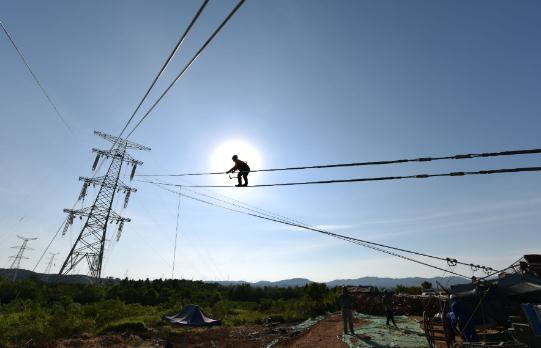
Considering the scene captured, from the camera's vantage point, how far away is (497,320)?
1009 centimetres

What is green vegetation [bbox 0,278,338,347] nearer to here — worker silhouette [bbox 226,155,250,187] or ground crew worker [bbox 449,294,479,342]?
worker silhouette [bbox 226,155,250,187]

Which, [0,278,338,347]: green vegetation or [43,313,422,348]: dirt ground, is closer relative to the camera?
[43,313,422,348]: dirt ground

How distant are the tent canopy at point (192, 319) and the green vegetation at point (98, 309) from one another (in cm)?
1140

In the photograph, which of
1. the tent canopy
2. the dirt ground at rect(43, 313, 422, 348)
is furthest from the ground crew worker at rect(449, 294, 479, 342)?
the tent canopy

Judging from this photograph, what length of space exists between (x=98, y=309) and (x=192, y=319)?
20.1 meters

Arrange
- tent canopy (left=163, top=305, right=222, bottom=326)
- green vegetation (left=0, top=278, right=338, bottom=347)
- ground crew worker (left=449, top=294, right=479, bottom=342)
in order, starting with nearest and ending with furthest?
ground crew worker (left=449, top=294, right=479, bottom=342) < tent canopy (left=163, top=305, right=222, bottom=326) < green vegetation (left=0, top=278, right=338, bottom=347)

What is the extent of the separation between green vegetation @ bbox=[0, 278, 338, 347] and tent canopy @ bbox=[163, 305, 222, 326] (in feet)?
37.4

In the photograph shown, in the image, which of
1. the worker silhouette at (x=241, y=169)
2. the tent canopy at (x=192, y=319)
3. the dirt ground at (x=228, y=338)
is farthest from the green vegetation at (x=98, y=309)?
the worker silhouette at (x=241, y=169)

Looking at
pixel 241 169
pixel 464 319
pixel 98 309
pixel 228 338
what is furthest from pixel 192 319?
pixel 98 309

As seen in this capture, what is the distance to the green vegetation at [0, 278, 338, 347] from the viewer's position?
24.2m

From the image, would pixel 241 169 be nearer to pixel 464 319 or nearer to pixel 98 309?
pixel 464 319

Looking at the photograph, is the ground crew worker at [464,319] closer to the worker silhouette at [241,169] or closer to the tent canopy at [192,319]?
the worker silhouette at [241,169]

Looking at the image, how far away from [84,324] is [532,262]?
33.3 m

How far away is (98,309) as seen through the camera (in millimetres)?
32188
